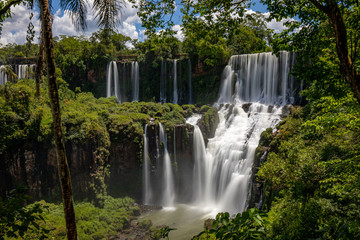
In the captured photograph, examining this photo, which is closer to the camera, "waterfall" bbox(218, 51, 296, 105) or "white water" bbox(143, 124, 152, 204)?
"white water" bbox(143, 124, 152, 204)

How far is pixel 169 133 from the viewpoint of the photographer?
19.0 metres

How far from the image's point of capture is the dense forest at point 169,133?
434cm

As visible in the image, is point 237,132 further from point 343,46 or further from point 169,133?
point 343,46

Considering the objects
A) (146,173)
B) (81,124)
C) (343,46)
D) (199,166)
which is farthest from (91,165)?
(343,46)

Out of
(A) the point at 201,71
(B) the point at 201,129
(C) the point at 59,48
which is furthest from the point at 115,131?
(C) the point at 59,48

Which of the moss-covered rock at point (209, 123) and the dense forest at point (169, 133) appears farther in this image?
the moss-covered rock at point (209, 123)

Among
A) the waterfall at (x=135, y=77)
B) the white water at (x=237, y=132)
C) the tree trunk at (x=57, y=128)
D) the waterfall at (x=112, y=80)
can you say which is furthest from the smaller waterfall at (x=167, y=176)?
the tree trunk at (x=57, y=128)

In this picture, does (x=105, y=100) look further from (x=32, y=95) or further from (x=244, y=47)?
(x=244, y=47)

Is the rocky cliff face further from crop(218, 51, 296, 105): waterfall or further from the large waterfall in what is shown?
crop(218, 51, 296, 105): waterfall

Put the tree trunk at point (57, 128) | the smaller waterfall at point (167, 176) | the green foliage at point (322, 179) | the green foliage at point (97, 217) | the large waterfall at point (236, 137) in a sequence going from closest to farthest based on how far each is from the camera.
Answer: the tree trunk at point (57, 128) < the green foliage at point (322, 179) < the green foliage at point (97, 217) < the large waterfall at point (236, 137) < the smaller waterfall at point (167, 176)

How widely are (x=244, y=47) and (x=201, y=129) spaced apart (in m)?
13.4

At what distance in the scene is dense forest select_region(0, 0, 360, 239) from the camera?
4.34m

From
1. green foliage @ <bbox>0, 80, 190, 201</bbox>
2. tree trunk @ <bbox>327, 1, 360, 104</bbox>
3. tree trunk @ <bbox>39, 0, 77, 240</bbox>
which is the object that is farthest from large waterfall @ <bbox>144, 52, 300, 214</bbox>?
tree trunk @ <bbox>327, 1, 360, 104</bbox>

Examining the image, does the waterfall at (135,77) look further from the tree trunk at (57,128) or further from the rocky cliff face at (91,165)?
the tree trunk at (57,128)
